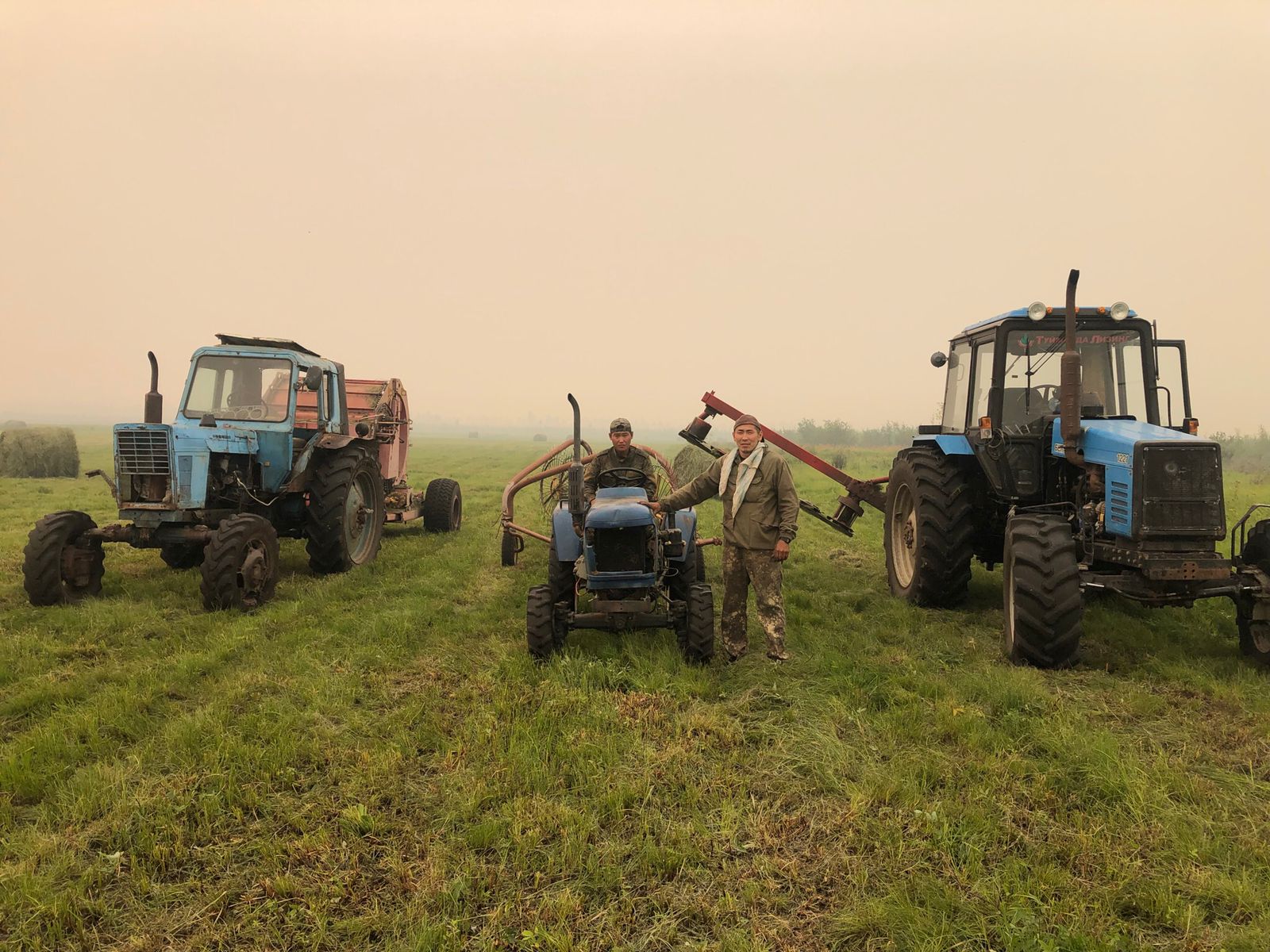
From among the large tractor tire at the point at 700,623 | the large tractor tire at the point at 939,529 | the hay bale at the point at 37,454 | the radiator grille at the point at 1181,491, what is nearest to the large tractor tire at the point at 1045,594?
the radiator grille at the point at 1181,491

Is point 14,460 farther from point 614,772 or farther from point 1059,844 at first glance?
point 1059,844

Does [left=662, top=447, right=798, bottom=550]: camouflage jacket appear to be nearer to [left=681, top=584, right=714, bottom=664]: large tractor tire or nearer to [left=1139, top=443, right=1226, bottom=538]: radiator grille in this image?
[left=681, top=584, right=714, bottom=664]: large tractor tire

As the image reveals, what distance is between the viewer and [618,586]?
203 inches

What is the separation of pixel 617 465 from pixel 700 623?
199 centimetres

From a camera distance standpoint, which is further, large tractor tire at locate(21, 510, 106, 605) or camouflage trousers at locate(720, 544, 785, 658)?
large tractor tire at locate(21, 510, 106, 605)

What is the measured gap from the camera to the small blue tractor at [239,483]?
6.38m

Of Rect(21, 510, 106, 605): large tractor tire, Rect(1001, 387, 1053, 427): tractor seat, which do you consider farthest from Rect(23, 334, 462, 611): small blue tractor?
Rect(1001, 387, 1053, 427): tractor seat

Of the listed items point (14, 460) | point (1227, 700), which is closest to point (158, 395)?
point (1227, 700)

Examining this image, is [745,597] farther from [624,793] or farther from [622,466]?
[624,793]

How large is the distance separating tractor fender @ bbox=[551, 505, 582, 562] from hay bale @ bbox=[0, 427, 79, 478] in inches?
831

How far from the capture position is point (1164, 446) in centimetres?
470

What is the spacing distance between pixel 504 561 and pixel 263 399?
123 inches

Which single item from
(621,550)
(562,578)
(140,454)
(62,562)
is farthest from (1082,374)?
(62,562)

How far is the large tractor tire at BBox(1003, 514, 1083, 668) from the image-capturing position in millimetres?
4684
